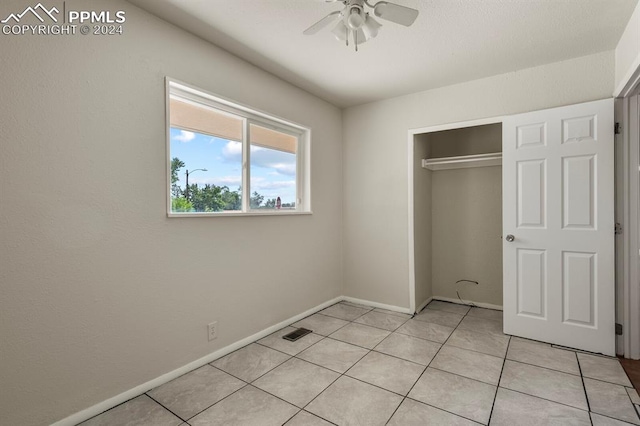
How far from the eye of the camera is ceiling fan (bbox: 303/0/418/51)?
1.67 m

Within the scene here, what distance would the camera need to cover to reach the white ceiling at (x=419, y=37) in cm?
207

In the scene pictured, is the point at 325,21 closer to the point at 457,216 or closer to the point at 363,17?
the point at 363,17

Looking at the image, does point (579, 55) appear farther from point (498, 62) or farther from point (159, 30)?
point (159, 30)

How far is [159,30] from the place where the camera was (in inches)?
86.3

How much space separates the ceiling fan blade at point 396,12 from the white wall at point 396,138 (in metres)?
1.88

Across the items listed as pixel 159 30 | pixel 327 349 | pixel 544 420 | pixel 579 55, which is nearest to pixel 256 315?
pixel 327 349

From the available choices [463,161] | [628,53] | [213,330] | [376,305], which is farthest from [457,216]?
[213,330]

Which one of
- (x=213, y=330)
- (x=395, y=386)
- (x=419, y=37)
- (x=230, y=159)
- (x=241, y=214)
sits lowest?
(x=395, y=386)

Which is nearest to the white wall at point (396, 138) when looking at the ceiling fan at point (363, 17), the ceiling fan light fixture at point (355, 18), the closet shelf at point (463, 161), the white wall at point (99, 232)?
the closet shelf at point (463, 161)

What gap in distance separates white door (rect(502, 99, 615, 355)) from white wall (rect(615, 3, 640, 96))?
0.72 feet

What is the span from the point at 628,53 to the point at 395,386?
296 cm

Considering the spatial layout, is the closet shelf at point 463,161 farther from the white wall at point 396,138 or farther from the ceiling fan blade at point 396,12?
the ceiling fan blade at point 396,12

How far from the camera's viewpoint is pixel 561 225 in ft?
8.98

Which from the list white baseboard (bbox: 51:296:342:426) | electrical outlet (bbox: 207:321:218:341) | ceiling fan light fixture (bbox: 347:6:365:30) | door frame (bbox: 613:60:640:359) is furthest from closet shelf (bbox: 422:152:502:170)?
electrical outlet (bbox: 207:321:218:341)
